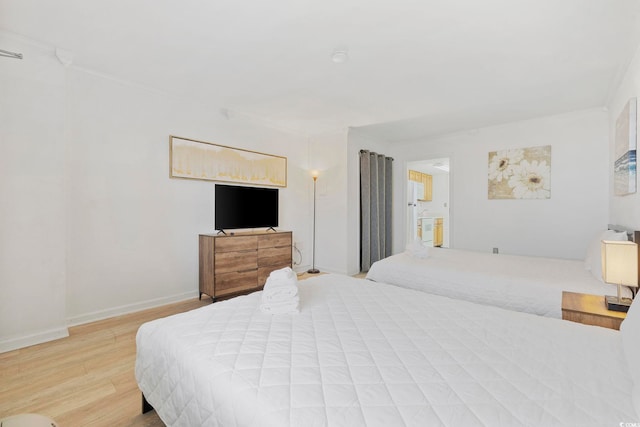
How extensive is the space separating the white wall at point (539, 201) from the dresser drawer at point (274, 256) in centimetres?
293

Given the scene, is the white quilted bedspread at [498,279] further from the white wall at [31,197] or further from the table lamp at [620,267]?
the white wall at [31,197]

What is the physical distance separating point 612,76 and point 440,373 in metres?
3.68

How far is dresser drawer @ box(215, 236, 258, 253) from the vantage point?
3.43 m

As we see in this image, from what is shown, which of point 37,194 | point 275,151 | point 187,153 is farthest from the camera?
point 275,151

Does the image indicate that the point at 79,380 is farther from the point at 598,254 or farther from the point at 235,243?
the point at 598,254

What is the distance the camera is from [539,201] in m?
4.29

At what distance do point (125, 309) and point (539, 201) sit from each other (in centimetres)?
553

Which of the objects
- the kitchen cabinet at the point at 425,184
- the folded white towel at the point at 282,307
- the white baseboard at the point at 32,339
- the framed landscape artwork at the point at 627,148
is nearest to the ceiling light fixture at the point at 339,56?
the folded white towel at the point at 282,307

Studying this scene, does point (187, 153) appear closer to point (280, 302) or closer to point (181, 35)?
point (181, 35)

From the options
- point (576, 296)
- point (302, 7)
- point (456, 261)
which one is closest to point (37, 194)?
point (302, 7)

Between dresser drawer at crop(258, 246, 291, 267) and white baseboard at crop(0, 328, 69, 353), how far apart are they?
6.53ft

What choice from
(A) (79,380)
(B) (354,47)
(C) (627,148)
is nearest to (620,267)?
(C) (627,148)

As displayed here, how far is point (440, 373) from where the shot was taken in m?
1.04

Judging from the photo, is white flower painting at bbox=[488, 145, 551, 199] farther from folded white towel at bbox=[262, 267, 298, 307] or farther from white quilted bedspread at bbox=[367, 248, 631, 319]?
folded white towel at bbox=[262, 267, 298, 307]
